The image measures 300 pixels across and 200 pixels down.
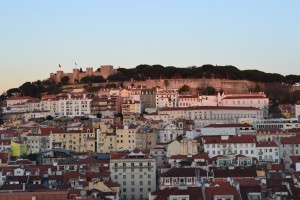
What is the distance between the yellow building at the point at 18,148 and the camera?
178 feet

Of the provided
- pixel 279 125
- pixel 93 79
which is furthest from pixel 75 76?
pixel 279 125

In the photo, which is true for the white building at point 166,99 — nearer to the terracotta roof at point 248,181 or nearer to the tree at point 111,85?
the tree at point 111,85

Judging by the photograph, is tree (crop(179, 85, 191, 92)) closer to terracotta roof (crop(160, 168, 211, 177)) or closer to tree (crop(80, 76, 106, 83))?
tree (crop(80, 76, 106, 83))

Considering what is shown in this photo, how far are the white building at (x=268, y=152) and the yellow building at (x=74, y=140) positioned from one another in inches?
519

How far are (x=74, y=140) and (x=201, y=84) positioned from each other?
1241 inches

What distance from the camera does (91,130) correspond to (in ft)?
185

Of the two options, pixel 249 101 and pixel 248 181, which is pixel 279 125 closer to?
pixel 249 101

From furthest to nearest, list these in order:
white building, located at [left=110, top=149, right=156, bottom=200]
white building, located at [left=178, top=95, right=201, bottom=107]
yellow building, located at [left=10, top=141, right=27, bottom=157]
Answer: white building, located at [left=178, top=95, right=201, bottom=107]
yellow building, located at [left=10, top=141, right=27, bottom=157]
white building, located at [left=110, top=149, right=156, bottom=200]

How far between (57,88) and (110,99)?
15.1 meters

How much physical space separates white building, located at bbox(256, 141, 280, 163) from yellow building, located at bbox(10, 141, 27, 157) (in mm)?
17050

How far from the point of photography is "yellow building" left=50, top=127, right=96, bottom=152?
5581cm

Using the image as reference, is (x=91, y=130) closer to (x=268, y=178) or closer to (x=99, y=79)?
(x=268, y=178)

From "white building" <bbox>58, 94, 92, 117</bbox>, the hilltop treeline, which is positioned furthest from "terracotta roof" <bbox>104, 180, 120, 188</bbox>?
the hilltop treeline

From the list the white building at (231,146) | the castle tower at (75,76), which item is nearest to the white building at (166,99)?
the castle tower at (75,76)
